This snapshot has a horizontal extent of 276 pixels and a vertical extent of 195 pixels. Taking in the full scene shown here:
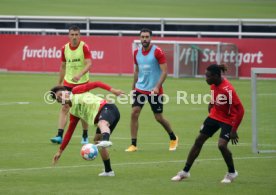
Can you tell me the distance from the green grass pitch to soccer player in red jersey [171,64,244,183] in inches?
12.1

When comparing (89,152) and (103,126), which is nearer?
(89,152)

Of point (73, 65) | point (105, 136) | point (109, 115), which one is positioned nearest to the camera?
point (105, 136)

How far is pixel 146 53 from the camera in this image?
1844cm

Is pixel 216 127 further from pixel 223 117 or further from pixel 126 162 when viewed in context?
pixel 126 162

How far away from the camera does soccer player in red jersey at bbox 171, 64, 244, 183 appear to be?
13.9m

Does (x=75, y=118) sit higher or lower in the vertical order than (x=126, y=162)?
higher

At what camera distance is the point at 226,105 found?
14.0 metres

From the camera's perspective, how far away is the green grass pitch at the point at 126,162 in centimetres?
1360

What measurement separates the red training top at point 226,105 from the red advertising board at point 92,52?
22589mm

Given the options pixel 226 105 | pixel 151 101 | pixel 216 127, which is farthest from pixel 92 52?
pixel 226 105

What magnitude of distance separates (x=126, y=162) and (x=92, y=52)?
22.1 m

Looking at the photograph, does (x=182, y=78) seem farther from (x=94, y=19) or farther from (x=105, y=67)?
(x=94, y=19)

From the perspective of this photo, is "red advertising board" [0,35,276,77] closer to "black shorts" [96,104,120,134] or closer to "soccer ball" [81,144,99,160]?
"black shorts" [96,104,120,134]

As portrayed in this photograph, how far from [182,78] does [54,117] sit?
43.8 feet
